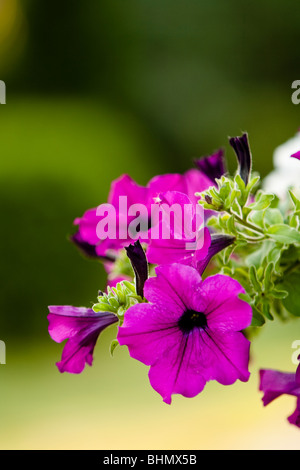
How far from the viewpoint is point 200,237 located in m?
0.31

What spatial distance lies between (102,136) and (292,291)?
2485 millimetres

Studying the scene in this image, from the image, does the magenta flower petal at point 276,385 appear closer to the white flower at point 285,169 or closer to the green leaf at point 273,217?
the green leaf at point 273,217

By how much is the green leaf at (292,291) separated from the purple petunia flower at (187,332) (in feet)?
0.24

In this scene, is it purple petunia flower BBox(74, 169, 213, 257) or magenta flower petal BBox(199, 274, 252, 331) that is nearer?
magenta flower petal BBox(199, 274, 252, 331)

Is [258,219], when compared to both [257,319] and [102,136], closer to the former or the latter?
[257,319]

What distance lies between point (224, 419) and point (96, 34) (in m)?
2.23

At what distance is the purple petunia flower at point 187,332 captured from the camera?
292 mm

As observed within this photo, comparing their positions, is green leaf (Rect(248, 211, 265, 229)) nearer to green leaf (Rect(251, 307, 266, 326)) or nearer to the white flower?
green leaf (Rect(251, 307, 266, 326))

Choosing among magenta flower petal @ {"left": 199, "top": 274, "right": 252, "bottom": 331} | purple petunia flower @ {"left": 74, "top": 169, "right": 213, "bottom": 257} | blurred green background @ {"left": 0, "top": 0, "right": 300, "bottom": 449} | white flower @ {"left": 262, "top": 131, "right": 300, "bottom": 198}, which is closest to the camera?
magenta flower petal @ {"left": 199, "top": 274, "right": 252, "bottom": 331}

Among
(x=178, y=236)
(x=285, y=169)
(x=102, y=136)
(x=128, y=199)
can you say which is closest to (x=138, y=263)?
(x=178, y=236)

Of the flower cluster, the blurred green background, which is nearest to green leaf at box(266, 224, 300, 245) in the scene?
the flower cluster

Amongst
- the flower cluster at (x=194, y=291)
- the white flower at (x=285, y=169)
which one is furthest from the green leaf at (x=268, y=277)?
the white flower at (x=285, y=169)

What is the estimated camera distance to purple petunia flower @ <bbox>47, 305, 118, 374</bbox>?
33 cm

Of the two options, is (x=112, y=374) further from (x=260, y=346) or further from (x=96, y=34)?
(x=96, y=34)
